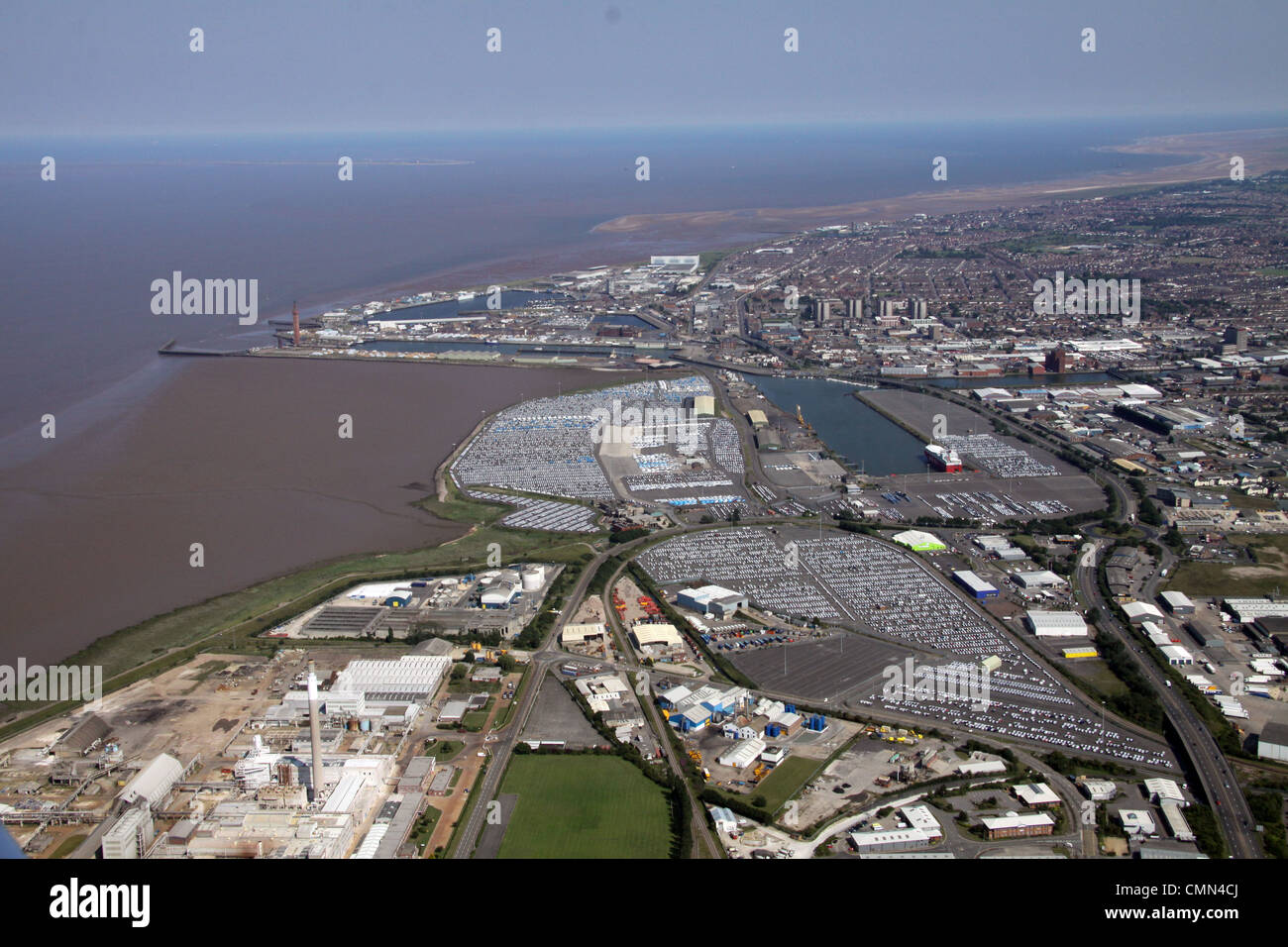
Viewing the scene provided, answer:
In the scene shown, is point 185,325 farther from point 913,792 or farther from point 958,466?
point 913,792

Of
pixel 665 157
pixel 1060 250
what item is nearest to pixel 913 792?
pixel 1060 250

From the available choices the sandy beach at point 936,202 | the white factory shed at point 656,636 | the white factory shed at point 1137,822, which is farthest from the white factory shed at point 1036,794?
the sandy beach at point 936,202

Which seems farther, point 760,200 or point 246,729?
point 760,200

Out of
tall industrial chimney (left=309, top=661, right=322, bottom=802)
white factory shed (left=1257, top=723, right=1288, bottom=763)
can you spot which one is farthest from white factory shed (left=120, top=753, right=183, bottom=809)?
white factory shed (left=1257, top=723, right=1288, bottom=763)

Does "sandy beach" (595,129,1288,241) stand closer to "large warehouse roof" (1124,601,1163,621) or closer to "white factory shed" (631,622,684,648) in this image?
"large warehouse roof" (1124,601,1163,621)

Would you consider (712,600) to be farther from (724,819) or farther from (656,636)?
(724,819)

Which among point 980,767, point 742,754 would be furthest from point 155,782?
point 980,767
